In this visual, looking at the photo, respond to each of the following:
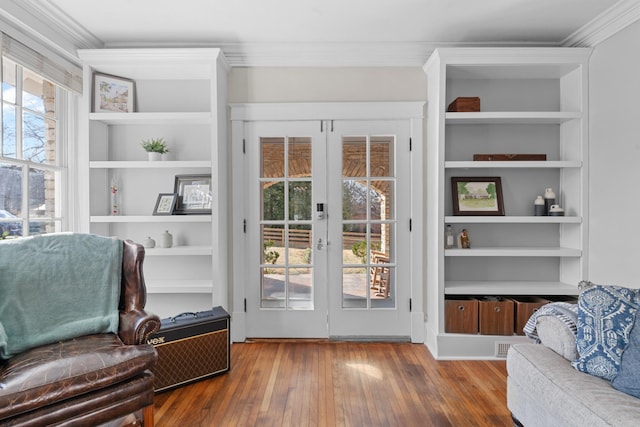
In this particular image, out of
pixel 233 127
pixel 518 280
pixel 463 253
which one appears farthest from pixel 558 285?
pixel 233 127

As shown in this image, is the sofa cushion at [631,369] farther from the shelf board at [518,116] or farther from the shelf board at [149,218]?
the shelf board at [149,218]

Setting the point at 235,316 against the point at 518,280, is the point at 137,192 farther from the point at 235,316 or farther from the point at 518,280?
the point at 518,280

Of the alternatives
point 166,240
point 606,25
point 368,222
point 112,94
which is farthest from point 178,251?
point 606,25

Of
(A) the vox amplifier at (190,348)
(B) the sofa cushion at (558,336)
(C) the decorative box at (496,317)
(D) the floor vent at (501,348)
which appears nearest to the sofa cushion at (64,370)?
(A) the vox amplifier at (190,348)

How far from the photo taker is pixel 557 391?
5.40 ft

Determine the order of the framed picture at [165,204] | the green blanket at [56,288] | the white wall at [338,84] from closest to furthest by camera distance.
Result: the green blanket at [56,288] < the framed picture at [165,204] < the white wall at [338,84]

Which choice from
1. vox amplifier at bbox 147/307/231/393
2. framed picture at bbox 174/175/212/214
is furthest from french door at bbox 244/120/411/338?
vox amplifier at bbox 147/307/231/393

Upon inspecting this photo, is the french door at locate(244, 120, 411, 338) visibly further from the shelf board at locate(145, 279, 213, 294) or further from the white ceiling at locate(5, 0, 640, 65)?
the white ceiling at locate(5, 0, 640, 65)

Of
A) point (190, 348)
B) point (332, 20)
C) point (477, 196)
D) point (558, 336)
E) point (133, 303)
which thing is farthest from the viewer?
point (477, 196)

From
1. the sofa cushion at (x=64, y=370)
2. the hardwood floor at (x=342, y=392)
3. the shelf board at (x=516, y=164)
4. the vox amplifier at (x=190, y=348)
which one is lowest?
the hardwood floor at (x=342, y=392)

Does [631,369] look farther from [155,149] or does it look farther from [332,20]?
[155,149]

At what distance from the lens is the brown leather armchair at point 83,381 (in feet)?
5.29

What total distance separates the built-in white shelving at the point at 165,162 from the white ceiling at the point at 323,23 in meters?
0.18

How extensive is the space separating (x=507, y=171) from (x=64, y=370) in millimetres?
3415
